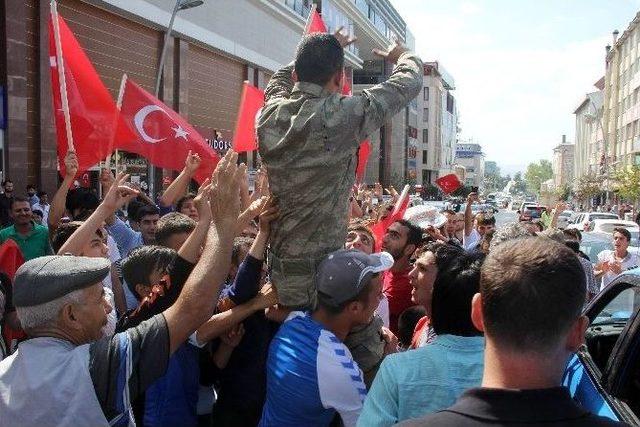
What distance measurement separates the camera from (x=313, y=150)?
8.93 feet

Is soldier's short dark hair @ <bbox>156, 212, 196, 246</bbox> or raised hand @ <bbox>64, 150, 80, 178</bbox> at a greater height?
raised hand @ <bbox>64, 150, 80, 178</bbox>

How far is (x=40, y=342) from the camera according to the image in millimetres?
2068

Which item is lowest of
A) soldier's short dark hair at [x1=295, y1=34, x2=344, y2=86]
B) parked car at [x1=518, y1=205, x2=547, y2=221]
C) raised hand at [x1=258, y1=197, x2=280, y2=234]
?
parked car at [x1=518, y1=205, x2=547, y2=221]

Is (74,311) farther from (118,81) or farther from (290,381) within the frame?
(118,81)

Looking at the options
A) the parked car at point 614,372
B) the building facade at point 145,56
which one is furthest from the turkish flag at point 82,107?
the building facade at point 145,56

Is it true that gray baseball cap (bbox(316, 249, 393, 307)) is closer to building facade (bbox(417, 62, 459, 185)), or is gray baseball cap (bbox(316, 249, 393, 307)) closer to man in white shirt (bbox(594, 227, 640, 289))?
man in white shirt (bbox(594, 227, 640, 289))

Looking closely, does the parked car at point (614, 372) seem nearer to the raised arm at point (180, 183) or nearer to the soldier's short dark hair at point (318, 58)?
the soldier's short dark hair at point (318, 58)

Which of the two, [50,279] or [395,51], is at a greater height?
[395,51]

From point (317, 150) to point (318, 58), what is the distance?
41 centimetres

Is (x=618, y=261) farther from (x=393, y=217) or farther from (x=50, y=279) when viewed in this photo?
(x=50, y=279)

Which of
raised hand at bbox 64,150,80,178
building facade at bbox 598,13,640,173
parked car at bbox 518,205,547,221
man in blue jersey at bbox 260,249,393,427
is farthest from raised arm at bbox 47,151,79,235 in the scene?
building facade at bbox 598,13,640,173

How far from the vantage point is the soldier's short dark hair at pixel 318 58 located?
2.76 m

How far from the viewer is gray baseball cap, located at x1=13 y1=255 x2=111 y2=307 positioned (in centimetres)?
208

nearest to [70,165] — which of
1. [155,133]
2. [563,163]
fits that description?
[155,133]
